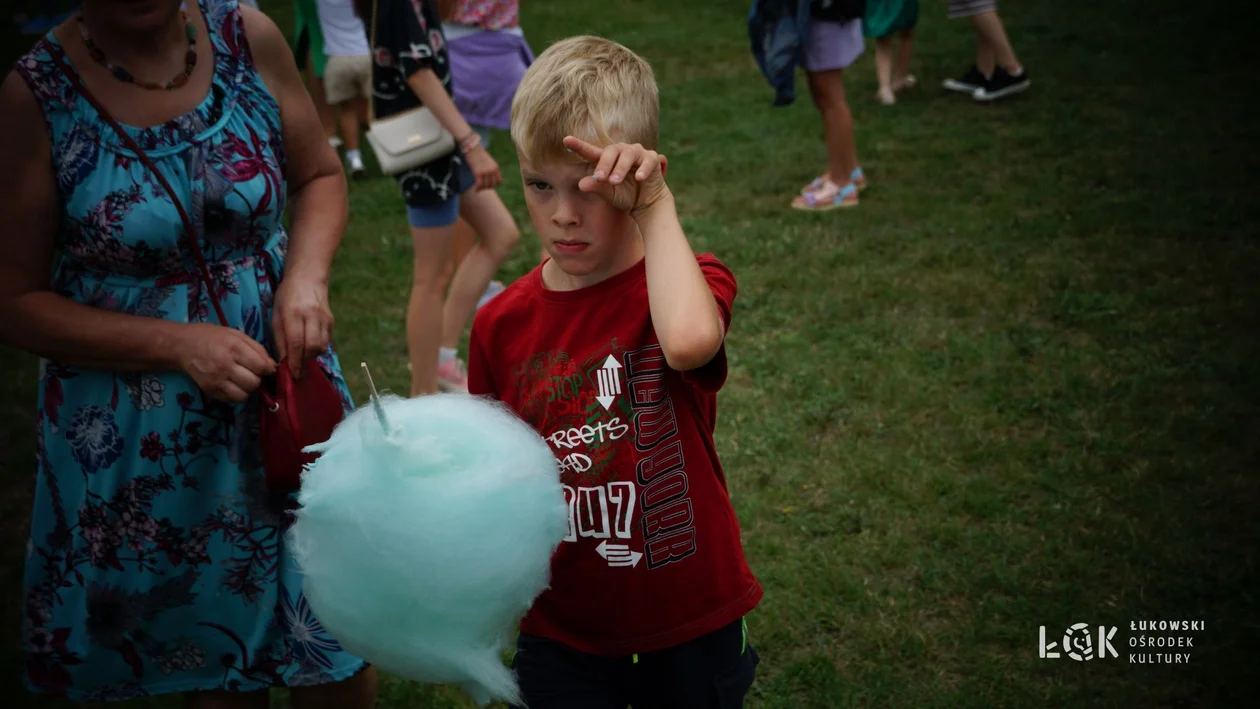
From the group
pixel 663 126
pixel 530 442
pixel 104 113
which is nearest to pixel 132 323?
pixel 104 113

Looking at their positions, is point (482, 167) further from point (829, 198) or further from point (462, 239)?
point (829, 198)

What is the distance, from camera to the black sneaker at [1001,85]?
8.02 meters

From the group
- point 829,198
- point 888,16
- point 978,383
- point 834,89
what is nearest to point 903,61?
point 888,16

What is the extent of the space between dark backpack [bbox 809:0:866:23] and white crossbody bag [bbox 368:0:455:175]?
2941 mm

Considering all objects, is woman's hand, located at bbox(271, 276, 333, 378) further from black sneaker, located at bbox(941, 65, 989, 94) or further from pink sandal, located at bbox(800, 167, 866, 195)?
black sneaker, located at bbox(941, 65, 989, 94)

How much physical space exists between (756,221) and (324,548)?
5041mm

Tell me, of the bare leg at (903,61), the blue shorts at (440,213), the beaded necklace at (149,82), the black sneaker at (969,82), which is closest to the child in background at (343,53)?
the blue shorts at (440,213)

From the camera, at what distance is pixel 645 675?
6.46ft

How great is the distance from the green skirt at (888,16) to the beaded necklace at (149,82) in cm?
695

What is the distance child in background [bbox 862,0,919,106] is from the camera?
27.0 ft

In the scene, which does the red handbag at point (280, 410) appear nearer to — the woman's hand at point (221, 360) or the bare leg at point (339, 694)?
the woman's hand at point (221, 360)

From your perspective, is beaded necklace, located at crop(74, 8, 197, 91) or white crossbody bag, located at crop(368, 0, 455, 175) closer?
beaded necklace, located at crop(74, 8, 197, 91)

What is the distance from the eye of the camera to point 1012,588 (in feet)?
10.8

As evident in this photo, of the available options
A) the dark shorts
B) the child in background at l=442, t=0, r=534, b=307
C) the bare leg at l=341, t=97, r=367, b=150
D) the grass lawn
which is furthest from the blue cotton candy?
the bare leg at l=341, t=97, r=367, b=150
